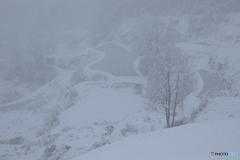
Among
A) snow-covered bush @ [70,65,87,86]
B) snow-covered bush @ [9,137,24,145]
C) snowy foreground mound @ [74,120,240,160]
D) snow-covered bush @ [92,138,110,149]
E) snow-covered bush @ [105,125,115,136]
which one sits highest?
snow-covered bush @ [70,65,87,86]

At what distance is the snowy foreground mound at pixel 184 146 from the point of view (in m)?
5.46

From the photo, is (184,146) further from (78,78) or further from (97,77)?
(78,78)

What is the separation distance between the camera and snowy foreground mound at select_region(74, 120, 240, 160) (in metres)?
5.46

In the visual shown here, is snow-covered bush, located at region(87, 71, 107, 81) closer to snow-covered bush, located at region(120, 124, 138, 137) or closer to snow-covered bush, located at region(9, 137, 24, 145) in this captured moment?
snow-covered bush, located at region(9, 137, 24, 145)

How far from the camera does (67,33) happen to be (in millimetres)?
78750

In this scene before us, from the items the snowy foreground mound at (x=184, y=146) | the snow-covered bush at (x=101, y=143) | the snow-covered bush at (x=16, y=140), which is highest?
the snowy foreground mound at (x=184, y=146)

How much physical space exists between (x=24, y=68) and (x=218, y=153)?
2128 inches

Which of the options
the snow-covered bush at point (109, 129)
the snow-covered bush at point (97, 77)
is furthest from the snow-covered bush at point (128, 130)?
the snow-covered bush at point (97, 77)

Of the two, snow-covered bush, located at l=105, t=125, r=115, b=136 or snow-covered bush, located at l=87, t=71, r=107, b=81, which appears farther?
snow-covered bush, located at l=87, t=71, r=107, b=81

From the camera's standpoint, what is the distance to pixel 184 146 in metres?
6.09

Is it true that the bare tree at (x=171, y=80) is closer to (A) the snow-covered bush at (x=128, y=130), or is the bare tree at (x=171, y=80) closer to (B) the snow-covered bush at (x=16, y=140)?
(A) the snow-covered bush at (x=128, y=130)

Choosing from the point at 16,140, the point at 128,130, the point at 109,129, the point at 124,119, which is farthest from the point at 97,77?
the point at 128,130

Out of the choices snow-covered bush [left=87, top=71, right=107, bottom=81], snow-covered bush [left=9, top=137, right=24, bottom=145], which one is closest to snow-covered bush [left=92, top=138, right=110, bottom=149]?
snow-covered bush [left=9, top=137, right=24, bottom=145]

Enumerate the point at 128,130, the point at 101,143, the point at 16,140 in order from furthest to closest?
the point at 16,140 → the point at 128,130 → the point at 101,143
